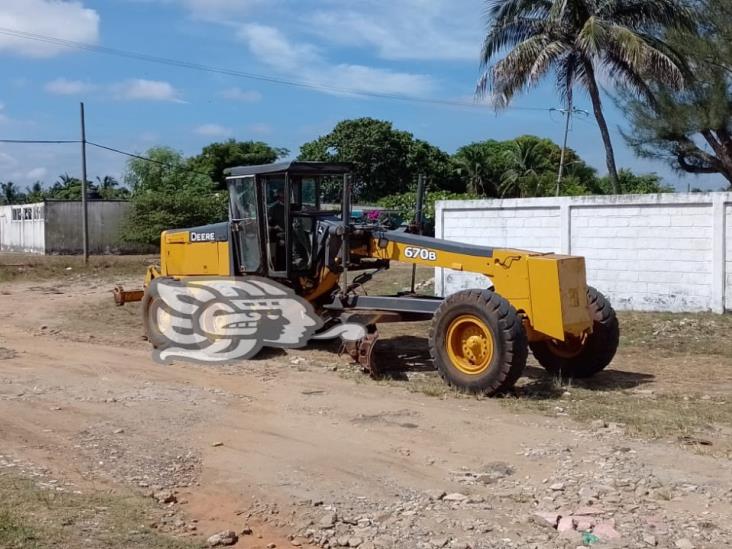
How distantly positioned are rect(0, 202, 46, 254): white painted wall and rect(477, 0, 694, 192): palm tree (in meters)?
23.7

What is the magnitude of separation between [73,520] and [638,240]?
11687mm

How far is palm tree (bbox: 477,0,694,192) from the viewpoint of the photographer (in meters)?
22.6

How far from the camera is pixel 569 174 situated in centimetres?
Answer: 5262

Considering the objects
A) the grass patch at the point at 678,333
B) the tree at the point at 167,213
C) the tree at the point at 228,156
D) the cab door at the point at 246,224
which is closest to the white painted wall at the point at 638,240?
the grass patch at the point at 678,333

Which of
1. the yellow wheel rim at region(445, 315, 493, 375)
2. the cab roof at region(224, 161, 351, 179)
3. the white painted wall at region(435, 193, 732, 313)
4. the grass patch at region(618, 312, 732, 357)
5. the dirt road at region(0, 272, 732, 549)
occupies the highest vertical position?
the cab roof at region(224, 161, 351, 179)

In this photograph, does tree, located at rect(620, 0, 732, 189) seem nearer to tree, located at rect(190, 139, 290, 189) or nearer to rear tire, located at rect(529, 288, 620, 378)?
rear tire, located at rect(529, 288, 620, 378)

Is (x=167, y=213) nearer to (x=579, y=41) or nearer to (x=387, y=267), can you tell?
(x=579, y=41)

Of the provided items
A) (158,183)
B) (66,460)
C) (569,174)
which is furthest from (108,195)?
(66,460)

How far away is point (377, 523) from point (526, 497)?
41.6 inches

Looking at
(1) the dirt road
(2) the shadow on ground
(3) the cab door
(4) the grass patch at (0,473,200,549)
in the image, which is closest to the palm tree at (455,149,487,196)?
(2) the shadow on ground

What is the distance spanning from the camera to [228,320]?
11.5 m

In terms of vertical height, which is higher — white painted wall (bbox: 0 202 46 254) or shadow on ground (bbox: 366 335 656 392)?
white painted wall (bbox: 0 202 46 254)

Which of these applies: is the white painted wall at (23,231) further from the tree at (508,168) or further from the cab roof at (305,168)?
the cab roof at (305,168)

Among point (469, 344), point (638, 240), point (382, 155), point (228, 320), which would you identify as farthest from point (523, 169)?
point (469, 344)
